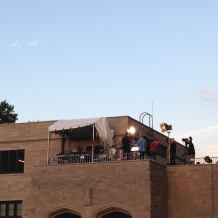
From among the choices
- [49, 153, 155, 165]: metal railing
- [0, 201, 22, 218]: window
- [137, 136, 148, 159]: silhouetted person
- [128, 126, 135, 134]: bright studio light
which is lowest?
[0, 201, 22, 218]: window

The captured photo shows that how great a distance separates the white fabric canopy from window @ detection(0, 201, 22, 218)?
5344 mm

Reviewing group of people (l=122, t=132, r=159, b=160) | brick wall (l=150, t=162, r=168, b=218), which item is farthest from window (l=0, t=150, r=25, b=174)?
brick wall (l=150, t=162, r=168, b=218)

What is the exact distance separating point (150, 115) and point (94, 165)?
22.7 ft

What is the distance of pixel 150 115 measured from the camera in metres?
37.1

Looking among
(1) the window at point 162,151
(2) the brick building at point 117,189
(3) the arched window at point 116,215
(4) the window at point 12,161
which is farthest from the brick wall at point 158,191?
(4) the window at point 12,161

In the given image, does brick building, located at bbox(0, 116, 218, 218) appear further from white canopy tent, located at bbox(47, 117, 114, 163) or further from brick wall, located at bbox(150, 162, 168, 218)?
white canopy tent, located at bbox(47, 117, 114, 163)

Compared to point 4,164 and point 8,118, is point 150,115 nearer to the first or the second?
point 4,164

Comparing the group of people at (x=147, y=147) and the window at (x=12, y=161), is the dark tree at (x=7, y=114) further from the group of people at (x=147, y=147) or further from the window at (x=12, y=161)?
the group of people at (x=147, y=147)

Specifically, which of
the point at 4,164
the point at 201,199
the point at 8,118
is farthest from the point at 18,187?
the point at 8,118

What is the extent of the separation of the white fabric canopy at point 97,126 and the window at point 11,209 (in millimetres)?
5344

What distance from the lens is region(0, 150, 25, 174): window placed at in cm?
3684

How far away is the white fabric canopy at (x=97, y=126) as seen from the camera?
3297cm

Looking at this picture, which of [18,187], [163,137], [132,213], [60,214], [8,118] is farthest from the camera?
[8,118]

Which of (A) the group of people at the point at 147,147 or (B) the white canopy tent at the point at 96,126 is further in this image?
(B) the white canopy tent at the point at 96,126
